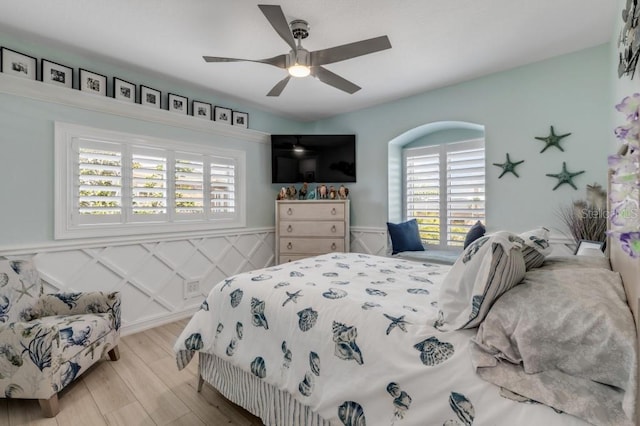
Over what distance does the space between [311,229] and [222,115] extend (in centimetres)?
187

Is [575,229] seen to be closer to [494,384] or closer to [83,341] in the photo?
[494,384]

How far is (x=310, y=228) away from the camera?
4148 millimetres

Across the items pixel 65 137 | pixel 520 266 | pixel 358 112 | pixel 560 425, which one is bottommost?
pixel 560 425

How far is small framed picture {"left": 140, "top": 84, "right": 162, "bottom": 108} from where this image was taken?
3.16 meters

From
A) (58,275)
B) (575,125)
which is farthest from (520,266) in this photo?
(58,275)

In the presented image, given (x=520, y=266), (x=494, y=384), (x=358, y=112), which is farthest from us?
(x=358, y=112)

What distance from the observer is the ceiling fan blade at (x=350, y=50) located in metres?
1.92

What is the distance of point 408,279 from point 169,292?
270 cm

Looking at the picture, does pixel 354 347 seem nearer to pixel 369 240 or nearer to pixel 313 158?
pixel 369 240

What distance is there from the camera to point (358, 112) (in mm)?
4414

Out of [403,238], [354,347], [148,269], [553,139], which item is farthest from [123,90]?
[553,139]

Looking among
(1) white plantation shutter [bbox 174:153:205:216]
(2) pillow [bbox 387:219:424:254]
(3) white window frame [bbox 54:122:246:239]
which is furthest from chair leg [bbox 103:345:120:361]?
(2) pillow [bbox 387:219:424:254]

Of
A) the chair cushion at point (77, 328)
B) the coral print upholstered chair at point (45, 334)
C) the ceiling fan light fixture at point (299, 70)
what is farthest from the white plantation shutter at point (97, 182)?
the ceiling fan light fixture at point (299, 70)

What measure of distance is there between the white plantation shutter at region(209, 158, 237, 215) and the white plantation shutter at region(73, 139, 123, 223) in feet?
3.34
